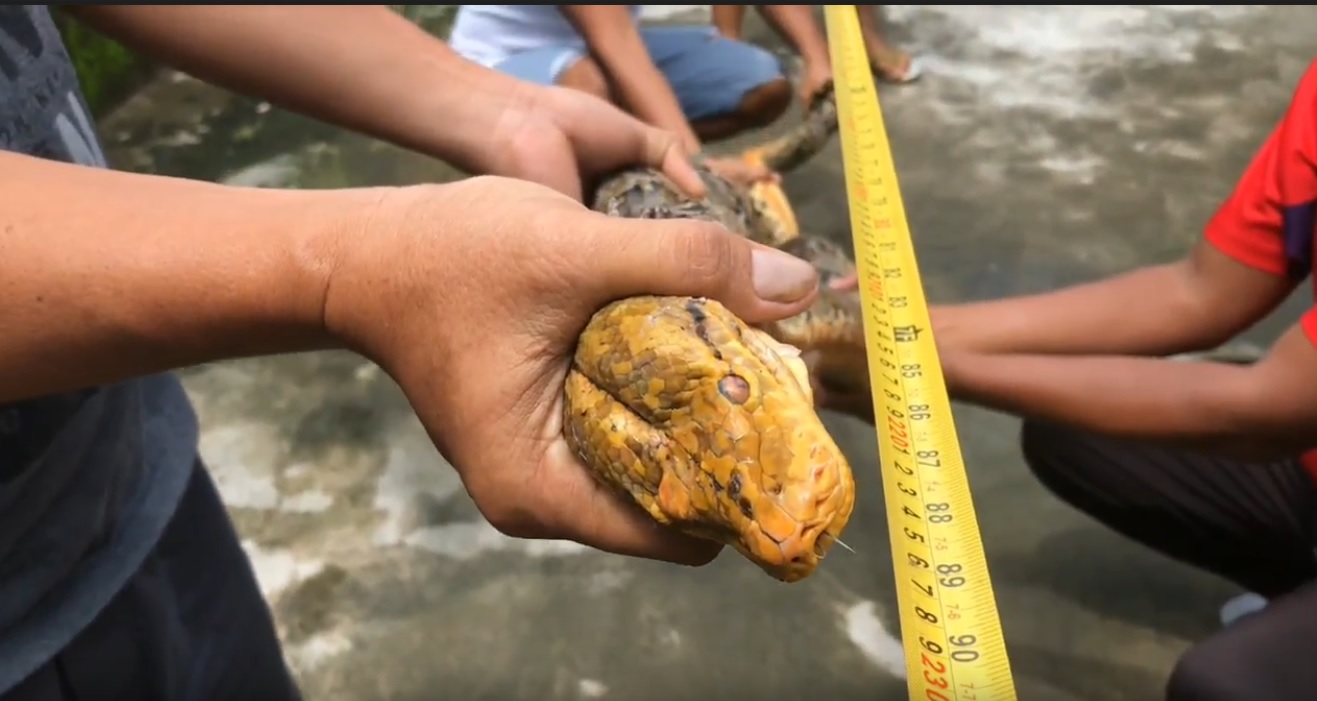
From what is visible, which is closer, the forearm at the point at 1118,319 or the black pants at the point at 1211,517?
the black pants at the point at 1211,517

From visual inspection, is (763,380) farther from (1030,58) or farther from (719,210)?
(1030,58)

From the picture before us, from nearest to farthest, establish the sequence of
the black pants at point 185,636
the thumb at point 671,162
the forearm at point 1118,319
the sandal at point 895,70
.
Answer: the black pants at point 185,636, the thumb at point 671,162, the forearm at point 1118,319, the sandal at point 895,70

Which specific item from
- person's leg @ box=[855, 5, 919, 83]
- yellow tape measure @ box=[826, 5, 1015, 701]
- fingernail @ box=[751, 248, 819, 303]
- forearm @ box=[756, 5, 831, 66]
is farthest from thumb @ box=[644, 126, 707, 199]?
person's leg @ box=[855, 5, 919, 83]

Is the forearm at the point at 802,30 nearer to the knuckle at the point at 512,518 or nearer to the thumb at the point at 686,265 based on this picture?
the thumb at the point at 686,265

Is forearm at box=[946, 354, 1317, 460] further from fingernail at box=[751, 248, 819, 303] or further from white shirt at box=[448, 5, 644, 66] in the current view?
white shirt at box=[448, 5, 644, 66]

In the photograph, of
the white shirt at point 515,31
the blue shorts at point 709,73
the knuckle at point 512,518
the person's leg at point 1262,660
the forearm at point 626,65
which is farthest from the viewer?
the blue shorts at point 709,73

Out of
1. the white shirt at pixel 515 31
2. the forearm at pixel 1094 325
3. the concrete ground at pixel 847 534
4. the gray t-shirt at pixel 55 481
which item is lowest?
the concrete ground at pixel 847 534

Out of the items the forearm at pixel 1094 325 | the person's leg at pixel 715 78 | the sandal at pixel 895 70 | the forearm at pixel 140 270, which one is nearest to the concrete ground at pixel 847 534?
the sandal at pixel 895 70
